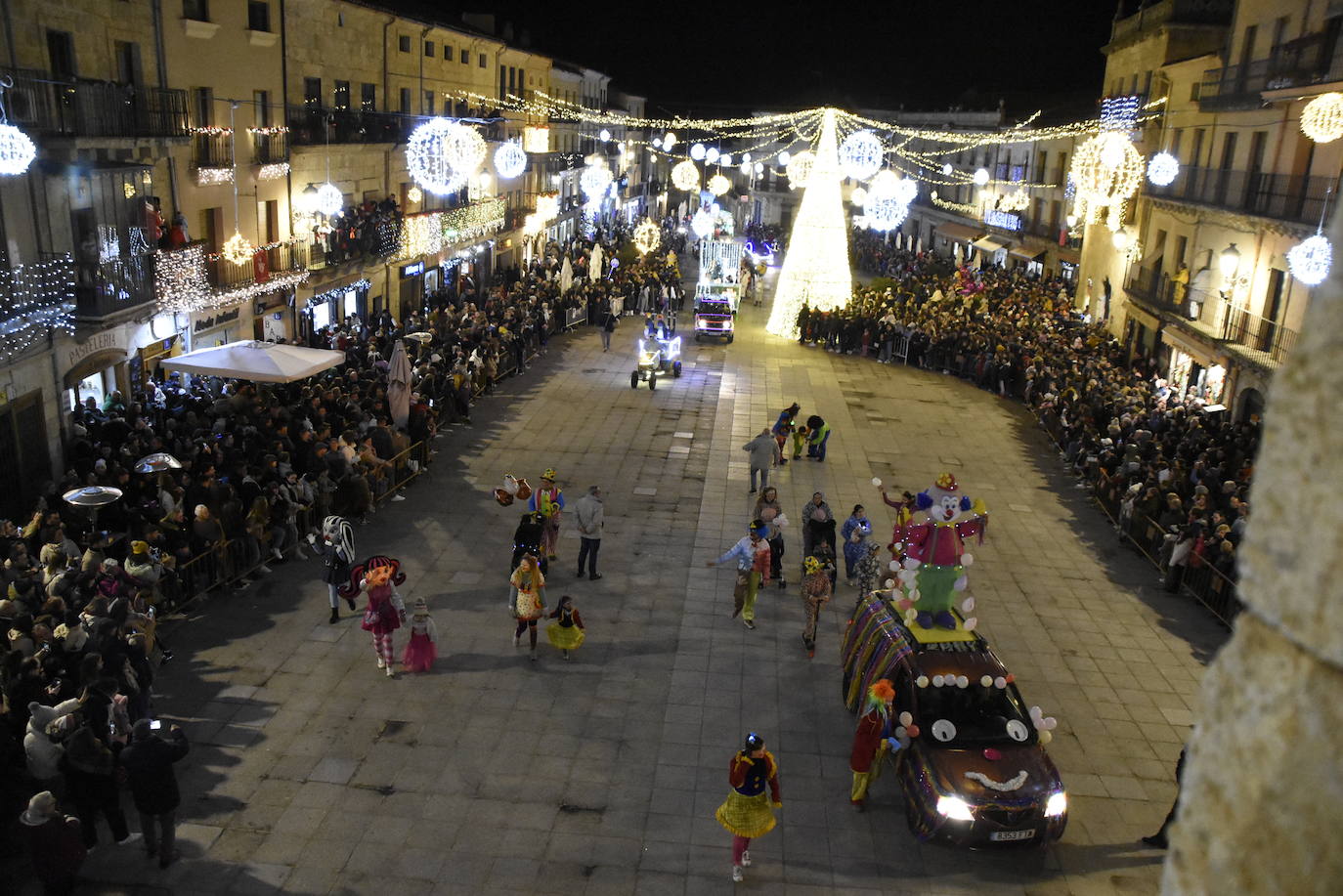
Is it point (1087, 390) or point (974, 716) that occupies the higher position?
point (1087, 390)

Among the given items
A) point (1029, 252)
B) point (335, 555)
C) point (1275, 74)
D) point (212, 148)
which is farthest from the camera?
point (1029, 252)

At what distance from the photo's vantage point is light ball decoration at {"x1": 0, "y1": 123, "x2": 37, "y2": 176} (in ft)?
38.8

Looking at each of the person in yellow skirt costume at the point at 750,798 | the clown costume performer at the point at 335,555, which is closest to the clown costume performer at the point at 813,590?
the person in yellow skirt costume at the point at 750,798

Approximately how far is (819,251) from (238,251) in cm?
1817

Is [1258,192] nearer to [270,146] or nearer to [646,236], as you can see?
[270,146]

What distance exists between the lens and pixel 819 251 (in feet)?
107

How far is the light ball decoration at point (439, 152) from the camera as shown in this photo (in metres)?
22.5

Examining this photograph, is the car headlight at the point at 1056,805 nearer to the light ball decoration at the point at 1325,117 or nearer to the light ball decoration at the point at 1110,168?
the light ball decoration at the point at 1325,117

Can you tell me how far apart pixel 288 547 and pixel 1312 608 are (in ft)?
47.8

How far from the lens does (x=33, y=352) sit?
15.5m

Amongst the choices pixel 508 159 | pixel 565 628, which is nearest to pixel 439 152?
pixel 508 159

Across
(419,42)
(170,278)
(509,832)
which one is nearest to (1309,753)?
(509,832)

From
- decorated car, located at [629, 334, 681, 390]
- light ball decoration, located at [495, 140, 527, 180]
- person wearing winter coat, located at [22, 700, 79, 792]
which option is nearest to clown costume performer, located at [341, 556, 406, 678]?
person wearing winter coat, located at [22, 700, 79, 792]

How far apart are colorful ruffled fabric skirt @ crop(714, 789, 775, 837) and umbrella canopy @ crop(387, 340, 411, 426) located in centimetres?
1221
